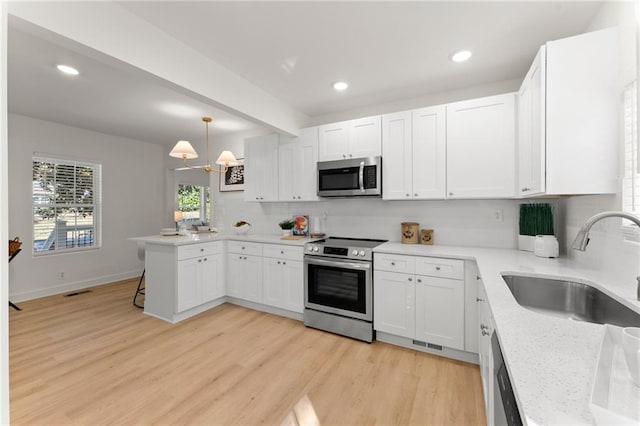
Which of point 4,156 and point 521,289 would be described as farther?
point 521,289

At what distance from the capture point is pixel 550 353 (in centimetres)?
77

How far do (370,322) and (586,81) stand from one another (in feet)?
7.92

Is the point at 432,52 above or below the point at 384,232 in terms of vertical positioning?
above

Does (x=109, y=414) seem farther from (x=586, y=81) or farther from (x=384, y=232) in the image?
(x=586, y=81)

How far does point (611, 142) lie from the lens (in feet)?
5.03

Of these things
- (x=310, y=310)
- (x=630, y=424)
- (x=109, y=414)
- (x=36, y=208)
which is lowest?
(x=109, y=414)

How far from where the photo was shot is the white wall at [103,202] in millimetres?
3934

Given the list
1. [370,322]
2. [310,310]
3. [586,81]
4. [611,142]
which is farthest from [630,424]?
[310,310]

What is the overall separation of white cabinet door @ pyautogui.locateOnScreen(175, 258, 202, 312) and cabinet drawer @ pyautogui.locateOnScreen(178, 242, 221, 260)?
0.21 feet

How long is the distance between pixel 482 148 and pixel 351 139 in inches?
52.4

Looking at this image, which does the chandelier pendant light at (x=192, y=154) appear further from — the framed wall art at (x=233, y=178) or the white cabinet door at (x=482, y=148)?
the white cabinet door at (x=482, y=148)

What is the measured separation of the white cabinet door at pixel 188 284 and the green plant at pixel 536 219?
3.56 metres

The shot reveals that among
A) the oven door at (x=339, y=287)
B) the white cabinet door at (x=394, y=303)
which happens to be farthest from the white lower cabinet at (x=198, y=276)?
the white cabinet door at (x=394, y=303)

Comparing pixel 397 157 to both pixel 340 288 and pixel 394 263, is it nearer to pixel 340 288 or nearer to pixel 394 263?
pixel 394 263
